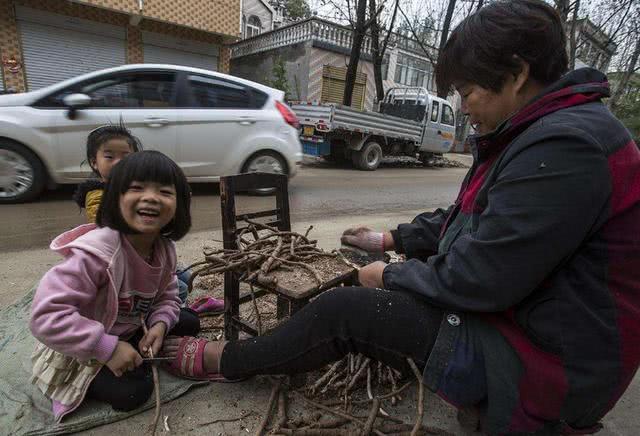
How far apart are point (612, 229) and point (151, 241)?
1737 mm

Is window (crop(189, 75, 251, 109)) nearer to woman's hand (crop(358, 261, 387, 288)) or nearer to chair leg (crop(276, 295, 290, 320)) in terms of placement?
chair leg (crop(276, 295, 290, 320))

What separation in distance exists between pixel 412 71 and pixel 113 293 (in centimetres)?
2129

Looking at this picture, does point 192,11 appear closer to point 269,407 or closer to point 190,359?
point 190,359

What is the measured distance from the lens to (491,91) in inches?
50.8

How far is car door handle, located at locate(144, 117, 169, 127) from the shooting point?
16.0 ft

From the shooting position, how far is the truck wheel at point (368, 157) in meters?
10.5

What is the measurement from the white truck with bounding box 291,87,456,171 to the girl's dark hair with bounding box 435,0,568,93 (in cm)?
824

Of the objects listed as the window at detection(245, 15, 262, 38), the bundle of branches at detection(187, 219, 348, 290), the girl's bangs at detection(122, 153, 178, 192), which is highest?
the window at detection(245, 15, 262, 38)

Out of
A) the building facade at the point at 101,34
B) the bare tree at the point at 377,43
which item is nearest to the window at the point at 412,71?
the bare tree at the point at 377,43

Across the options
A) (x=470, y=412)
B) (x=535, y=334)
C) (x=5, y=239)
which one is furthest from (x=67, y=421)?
(x=5, y=239)

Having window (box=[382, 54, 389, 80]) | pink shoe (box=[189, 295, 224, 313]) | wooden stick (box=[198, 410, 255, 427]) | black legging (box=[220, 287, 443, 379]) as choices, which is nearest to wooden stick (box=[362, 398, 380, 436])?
black legging (box=[220, 287, 443, 379])

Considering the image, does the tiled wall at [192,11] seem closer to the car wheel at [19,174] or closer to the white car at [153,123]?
the white car at [153,123]

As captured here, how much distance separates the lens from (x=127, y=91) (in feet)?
15.7

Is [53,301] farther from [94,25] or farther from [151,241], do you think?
[94,25]
